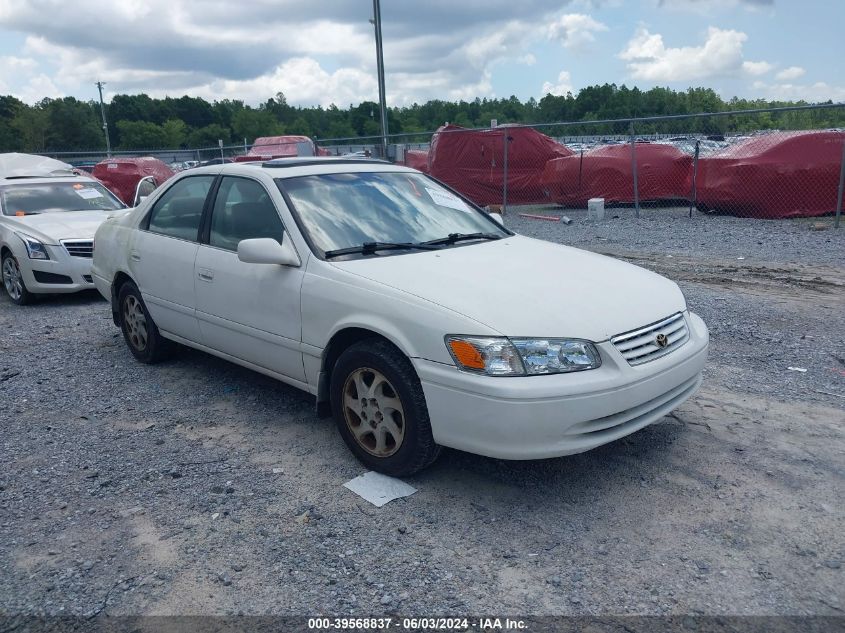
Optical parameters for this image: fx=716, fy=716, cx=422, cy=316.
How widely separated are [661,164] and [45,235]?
12.0 meters

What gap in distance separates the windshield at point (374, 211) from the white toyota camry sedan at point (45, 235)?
15.2ft

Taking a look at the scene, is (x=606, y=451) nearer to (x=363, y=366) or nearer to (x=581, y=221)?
(x=363, y=366)

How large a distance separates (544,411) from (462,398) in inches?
14.7

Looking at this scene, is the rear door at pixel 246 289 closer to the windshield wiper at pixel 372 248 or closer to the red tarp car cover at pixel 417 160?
the windshield wiper at pixel 372 248

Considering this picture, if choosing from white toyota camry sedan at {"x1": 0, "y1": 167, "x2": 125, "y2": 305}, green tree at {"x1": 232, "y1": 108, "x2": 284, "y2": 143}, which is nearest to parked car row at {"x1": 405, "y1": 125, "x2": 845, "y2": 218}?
white toyota camry sedan at {"x1": 0, "y1": 167, "x2": 125, "y2": 305}

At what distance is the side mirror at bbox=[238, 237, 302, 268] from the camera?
4043 mm

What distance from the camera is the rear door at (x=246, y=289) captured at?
13.7 ft

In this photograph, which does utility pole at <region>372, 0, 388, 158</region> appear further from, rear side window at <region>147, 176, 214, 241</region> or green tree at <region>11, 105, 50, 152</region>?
green tree at <region>11, 105, 50, 152</region>

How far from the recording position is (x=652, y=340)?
3615mm

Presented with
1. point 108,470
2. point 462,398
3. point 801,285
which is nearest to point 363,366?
point 462,398

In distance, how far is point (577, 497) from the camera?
11.7ft

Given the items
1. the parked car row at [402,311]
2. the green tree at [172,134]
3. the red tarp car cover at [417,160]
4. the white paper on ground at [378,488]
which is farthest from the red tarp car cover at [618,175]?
the green tree at [172,134]

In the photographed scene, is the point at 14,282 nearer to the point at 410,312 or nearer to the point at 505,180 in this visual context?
the point at 410,312

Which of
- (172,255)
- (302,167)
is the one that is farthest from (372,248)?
(172,255)
